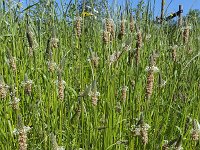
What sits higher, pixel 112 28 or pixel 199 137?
pixel 112 28

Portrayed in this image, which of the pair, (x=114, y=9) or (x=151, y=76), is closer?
(x=151, y=76)

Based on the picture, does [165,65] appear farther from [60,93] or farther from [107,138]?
[60,93]

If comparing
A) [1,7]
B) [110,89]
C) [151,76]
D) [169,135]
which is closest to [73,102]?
[110,89]

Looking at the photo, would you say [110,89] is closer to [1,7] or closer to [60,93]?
[60,93]

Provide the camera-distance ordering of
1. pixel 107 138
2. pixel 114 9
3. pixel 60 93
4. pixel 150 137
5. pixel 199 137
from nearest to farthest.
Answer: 1. pixel 60 93
2. pixel 199 137
3. pixel 107 138
4. pixel 150 137
5. pixel 114 9

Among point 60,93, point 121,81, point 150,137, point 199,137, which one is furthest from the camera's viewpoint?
point 121,81

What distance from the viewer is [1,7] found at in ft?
8.32

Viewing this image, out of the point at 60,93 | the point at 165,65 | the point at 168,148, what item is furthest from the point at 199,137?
the point at 165,65

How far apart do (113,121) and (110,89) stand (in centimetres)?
15

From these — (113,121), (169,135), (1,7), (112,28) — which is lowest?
(169,135)

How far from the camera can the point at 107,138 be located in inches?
68.7

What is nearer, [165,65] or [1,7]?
[1,7]

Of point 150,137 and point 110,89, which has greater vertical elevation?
point 110,89

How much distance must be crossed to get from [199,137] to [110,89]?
45 cm
